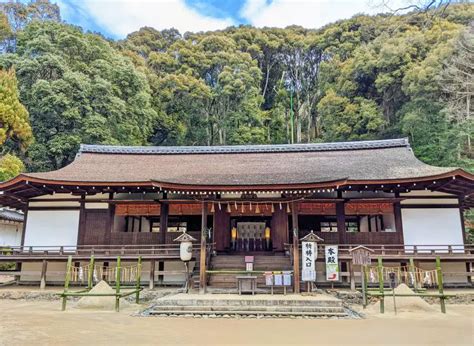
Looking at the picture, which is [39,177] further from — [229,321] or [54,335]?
[229,321]

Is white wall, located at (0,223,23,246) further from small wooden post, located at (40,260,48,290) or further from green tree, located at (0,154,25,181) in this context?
small wooden post, located at (40,260,48,290)

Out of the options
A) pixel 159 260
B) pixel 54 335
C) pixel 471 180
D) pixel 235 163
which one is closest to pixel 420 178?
pixel 471 180

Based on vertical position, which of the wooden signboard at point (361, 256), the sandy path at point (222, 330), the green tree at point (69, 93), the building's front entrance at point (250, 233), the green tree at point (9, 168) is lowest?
the sandy path at point (222, 330)

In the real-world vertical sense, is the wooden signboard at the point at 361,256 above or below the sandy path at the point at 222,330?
above

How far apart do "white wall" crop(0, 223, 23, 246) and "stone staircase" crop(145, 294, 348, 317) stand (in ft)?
Result: 53.7

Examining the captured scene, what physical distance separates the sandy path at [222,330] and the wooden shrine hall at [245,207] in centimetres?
364

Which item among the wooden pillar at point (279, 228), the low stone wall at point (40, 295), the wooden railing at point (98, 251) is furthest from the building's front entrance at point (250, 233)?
the low stone wall at point (40, 295)

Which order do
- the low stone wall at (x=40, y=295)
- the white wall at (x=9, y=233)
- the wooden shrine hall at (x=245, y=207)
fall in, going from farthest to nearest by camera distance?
1. the white wall at (x=9, y=233)
2. the wooden shrine hall at (x=245, y=207)
3. the low stone wall at (x=40, y=295)

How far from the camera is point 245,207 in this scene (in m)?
13.3

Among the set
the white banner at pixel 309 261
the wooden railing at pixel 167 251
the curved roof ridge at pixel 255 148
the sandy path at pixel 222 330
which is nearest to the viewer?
the sandy path at pixel 222 330

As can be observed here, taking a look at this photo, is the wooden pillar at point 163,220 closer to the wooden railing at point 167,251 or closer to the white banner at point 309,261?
the wooden railing at point 167,251

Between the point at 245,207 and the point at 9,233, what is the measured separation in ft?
55.1

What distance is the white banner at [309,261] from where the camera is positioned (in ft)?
A: 34.9

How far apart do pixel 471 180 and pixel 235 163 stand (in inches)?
353
